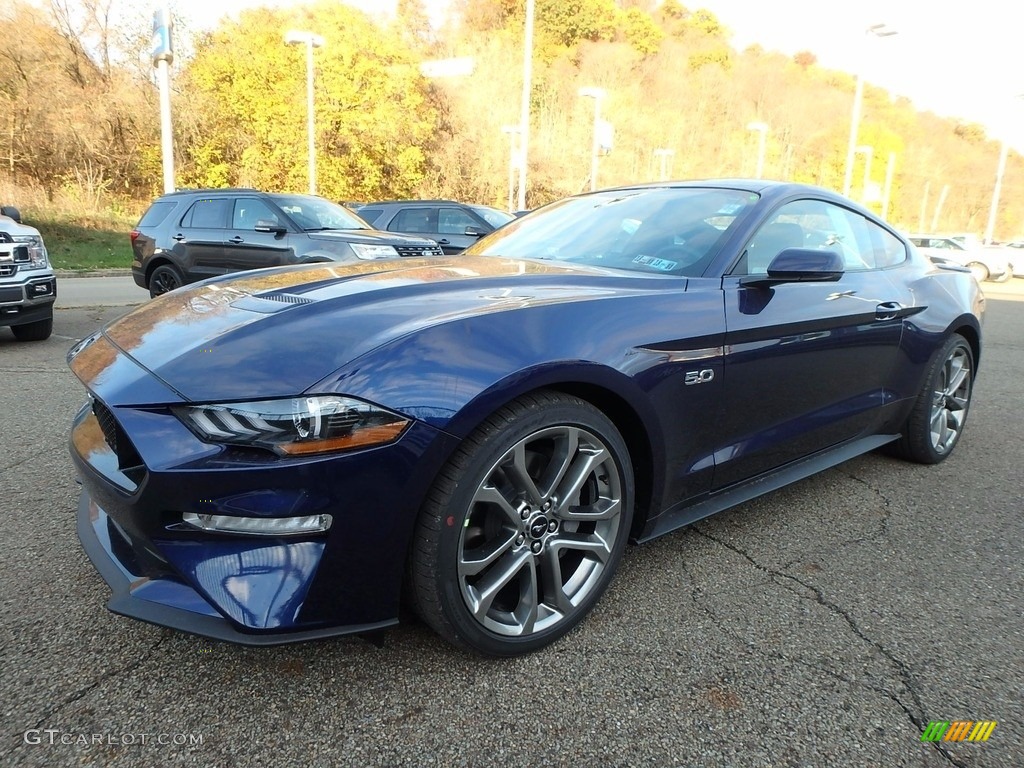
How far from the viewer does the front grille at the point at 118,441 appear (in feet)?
5.78

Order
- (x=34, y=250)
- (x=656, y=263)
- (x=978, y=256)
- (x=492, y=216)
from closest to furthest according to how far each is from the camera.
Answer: (x=656, y=263) < (x=34, y=250) < (x=492, y=216) < (x=978, y=256)

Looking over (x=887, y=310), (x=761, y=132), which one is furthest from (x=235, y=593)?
(x=761, y=132)

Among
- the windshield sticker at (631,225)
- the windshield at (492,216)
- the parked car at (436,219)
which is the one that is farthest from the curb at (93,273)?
the windshield sticker at (631,225)

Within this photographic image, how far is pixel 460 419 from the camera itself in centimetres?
175

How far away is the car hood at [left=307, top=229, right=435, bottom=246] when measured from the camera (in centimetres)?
798

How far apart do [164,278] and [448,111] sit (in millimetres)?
32488

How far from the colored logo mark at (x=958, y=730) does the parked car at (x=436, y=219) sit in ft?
32.0

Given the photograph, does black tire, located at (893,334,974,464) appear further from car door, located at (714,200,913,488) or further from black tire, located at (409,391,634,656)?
black tire, located at (409,391,634,656)

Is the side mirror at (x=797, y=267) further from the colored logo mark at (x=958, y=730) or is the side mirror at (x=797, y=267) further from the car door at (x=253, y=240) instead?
the car door at (x=253, y=240)

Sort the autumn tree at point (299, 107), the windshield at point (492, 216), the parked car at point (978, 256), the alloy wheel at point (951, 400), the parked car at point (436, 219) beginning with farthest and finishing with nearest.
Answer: the autumn tree at point (299, 107)
the parked car at point (978, 256)
the windshield at point (492, 216)
the parked car at point (436, 219)
the alloy wheel at point (951, 400)

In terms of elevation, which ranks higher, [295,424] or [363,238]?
[363,238]

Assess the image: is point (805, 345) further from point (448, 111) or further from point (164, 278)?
point (448, 111)

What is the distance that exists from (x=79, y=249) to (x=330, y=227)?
36.0 ft

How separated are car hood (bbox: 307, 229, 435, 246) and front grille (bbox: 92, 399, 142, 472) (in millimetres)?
6191
